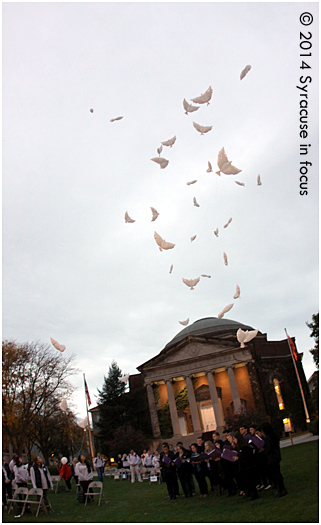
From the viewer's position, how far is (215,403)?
53.1m

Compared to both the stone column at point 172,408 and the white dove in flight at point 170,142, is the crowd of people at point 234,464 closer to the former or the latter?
the white dove in flight at point 170,142

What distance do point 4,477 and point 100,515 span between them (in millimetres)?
4911

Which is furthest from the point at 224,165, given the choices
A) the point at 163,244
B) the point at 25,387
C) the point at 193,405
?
the point at 193,405

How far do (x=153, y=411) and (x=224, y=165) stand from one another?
167 ft

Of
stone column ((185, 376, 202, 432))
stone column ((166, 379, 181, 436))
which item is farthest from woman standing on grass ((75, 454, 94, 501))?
stone column ((166, 379, 181, 436))

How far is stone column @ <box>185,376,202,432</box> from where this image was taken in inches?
2070

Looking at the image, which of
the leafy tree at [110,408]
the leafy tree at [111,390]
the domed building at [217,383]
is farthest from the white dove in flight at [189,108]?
Result: the leafy tree at [111,390]

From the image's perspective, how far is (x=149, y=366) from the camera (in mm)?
58250

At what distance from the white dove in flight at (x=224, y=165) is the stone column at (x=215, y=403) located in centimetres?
4559

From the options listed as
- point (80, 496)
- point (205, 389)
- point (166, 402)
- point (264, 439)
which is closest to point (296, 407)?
point (205, 389)

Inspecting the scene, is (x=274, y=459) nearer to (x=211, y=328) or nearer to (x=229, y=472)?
(x=229, y=472)

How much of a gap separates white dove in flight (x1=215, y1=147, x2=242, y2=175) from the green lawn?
8.39m

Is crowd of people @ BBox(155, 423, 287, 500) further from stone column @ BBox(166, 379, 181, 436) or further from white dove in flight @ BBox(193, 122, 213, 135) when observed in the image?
stone column @ BBox(166, 379, 181, 436)

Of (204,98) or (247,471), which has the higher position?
(204,98)
